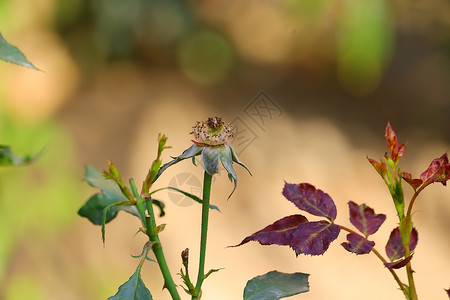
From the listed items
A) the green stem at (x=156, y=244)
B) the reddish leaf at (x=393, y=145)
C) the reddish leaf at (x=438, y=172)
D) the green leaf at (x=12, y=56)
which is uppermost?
the reddish leaf at (x=393, y=145)

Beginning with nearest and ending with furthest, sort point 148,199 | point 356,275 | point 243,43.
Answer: point 148,199 < point 356,275 < point 243,43

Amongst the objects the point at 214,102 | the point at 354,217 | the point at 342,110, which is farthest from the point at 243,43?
the point at 354,217

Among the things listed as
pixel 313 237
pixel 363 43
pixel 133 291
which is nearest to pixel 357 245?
pixel 313 237

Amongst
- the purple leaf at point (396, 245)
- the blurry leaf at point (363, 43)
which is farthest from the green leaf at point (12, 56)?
the blurry leaf at point (363, 43)

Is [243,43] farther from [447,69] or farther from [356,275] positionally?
[356,275]

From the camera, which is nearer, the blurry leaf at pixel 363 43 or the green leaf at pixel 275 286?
the green leaf at pixel 275 286

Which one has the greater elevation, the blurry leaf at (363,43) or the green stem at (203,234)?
the blurry leaf at (363,43)

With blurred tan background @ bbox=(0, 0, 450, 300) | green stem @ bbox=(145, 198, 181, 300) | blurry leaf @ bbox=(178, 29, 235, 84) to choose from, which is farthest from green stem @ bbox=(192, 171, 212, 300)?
blurry leaf @ bbox=(178, 29, 235, 84)

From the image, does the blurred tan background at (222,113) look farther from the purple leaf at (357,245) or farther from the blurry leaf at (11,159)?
the blurry leaf at (11,159)
